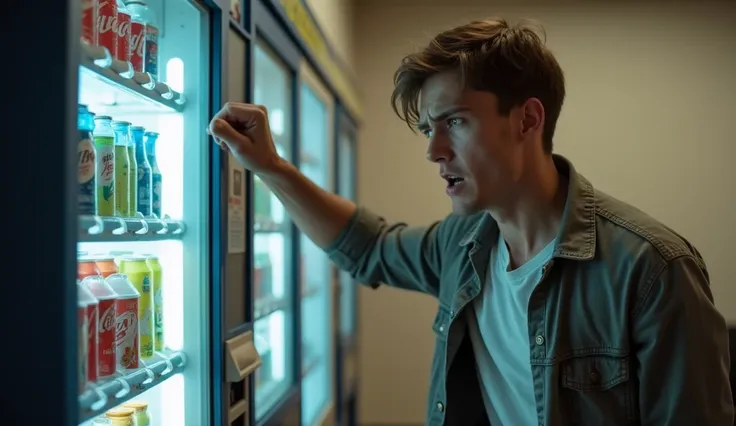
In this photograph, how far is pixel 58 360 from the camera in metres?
1.00

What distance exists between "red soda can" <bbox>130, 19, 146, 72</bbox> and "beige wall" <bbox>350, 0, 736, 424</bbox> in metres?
3.44

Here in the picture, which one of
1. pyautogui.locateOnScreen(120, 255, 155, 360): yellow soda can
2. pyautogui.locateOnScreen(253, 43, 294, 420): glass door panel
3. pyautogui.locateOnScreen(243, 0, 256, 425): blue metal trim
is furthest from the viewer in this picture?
pyautogui.locateOnScreen(253, 43, 294, 420): glass door panel

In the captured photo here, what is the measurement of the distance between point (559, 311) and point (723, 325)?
1.17 feet

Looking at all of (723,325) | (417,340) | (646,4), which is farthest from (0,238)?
(646,4)

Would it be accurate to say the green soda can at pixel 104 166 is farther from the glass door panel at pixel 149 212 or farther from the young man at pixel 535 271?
the young man at pixel 535 271

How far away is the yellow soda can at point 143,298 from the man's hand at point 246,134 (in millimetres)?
358

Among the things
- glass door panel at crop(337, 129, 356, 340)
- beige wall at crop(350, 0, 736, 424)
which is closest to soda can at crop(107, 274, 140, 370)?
glass door panel at crop(337, 129, 356, 340)

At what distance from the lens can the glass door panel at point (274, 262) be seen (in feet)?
8.08

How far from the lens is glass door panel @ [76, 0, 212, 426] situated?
125 cm

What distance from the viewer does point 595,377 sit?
152 centimetres

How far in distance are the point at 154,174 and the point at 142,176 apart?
59 mm

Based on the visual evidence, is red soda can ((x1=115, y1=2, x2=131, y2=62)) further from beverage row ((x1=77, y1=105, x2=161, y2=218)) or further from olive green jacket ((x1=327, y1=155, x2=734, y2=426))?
olive green jacket ((x1=327, y1=155, x2=734, y2=426))

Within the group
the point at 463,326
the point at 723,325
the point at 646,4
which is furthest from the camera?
the point at 646,4

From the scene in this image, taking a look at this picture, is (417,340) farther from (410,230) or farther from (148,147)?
(148,147)
